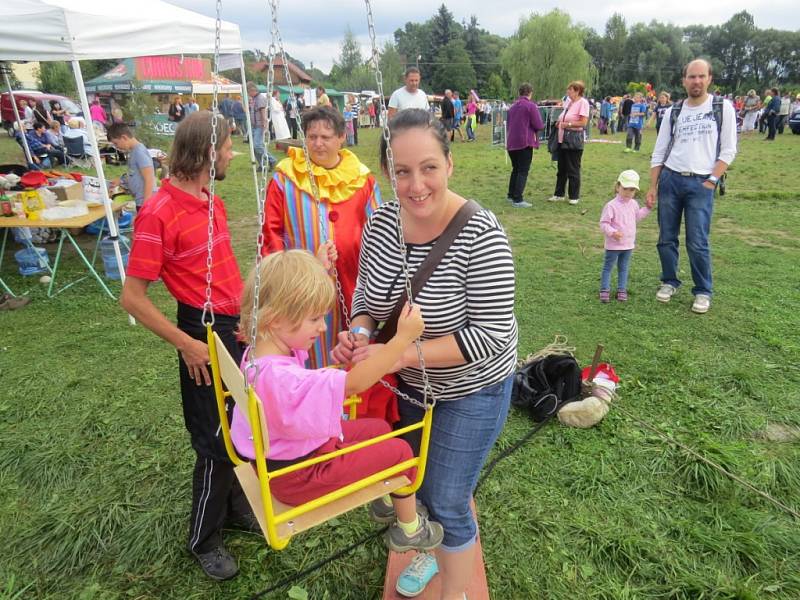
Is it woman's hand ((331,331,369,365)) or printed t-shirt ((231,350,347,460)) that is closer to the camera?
printed t-shirt ((231,350,347,460))

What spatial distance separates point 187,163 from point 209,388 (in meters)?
1.01

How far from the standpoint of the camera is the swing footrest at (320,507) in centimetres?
165

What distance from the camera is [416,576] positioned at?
7.77ft

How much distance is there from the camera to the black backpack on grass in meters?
3.66

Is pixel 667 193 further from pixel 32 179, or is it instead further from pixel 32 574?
pixel 32 179

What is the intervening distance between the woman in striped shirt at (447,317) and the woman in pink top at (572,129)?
802 centimetres

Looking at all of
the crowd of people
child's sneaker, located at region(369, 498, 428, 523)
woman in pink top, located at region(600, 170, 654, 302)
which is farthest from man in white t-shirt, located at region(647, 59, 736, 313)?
child's sneaker, located at region(369, 498, 428, 523)

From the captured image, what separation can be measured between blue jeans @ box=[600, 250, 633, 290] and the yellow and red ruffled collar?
3419 mm

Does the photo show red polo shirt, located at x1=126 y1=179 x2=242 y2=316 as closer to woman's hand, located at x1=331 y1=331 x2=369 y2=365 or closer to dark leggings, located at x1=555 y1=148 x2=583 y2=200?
woman's hand, located at x1=331 y1=331 x2=369 y2=365

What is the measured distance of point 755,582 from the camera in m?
2.45

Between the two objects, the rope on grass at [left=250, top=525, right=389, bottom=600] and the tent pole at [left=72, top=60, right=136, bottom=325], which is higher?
the tent pole at [left=72, top=60, right=136, bottom=325]

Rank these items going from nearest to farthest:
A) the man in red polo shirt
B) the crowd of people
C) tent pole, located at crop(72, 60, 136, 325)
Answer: the crowd of people, the man in red polo shirt, tent pole, located at crop(72, 60, 136, 325)

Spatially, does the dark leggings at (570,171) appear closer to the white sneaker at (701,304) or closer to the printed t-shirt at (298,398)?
the white sneaker at (701,304)

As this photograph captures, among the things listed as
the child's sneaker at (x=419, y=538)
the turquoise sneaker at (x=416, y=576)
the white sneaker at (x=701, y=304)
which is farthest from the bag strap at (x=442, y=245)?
the white sneaker at (x=701, y=304)
